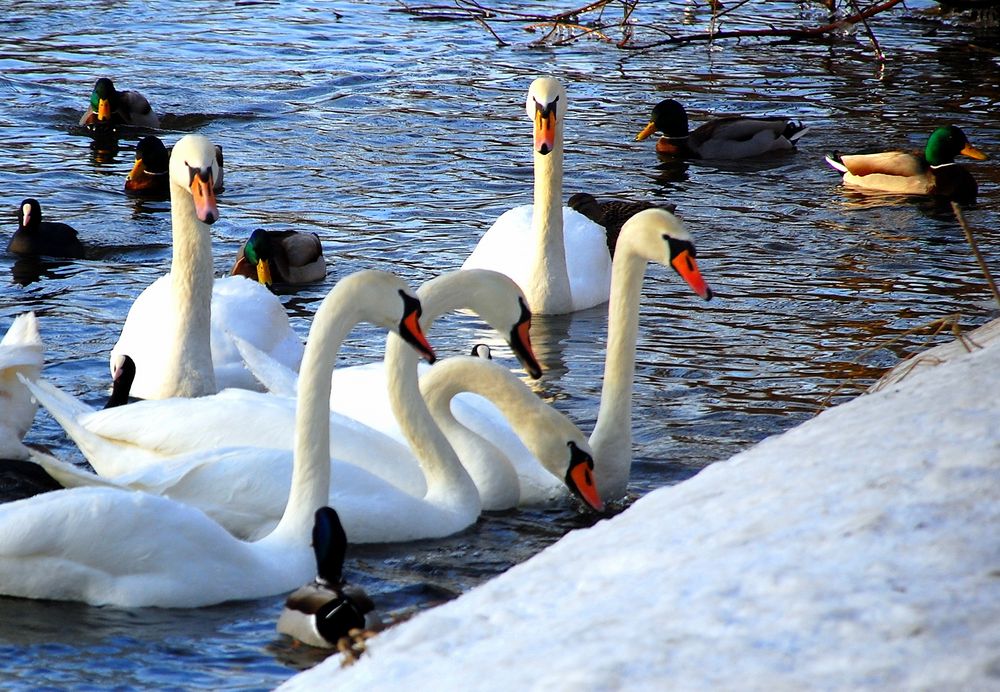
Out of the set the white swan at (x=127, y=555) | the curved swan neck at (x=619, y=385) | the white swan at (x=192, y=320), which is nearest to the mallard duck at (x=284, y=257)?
the white swan at (x=192, y=320)

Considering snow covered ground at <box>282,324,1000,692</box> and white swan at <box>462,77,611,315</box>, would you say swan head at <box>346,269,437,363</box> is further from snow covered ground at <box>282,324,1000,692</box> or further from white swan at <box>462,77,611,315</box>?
white swan at <box>462,77,611,315</box>

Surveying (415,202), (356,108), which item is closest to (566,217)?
(415,202)

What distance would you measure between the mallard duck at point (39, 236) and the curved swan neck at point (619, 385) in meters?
5.17

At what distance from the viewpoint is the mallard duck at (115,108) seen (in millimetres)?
15336

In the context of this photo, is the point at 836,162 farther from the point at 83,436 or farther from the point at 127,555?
the point at 127,555

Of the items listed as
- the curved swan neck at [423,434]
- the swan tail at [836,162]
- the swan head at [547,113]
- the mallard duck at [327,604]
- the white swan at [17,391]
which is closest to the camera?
the mallard duck at [327,604]

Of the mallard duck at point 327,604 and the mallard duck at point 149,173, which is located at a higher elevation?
the mallard duck at point 149,173

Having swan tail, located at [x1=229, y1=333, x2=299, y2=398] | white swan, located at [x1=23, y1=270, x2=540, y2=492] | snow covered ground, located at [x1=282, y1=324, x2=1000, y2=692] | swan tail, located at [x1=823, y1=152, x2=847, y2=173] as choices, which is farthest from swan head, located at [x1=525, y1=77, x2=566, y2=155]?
snow covered ground, located at [x1=282, y1=324, x2=1000, y2=692]

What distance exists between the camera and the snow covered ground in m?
2.99

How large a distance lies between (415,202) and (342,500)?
674 centimetres

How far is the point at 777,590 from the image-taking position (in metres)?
3.26

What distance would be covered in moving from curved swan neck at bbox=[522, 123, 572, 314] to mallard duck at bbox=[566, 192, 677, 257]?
5.27 ft

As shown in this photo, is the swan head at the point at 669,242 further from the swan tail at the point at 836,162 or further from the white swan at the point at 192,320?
the swan tail at the point at 836,162

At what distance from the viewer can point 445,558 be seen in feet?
20.2
